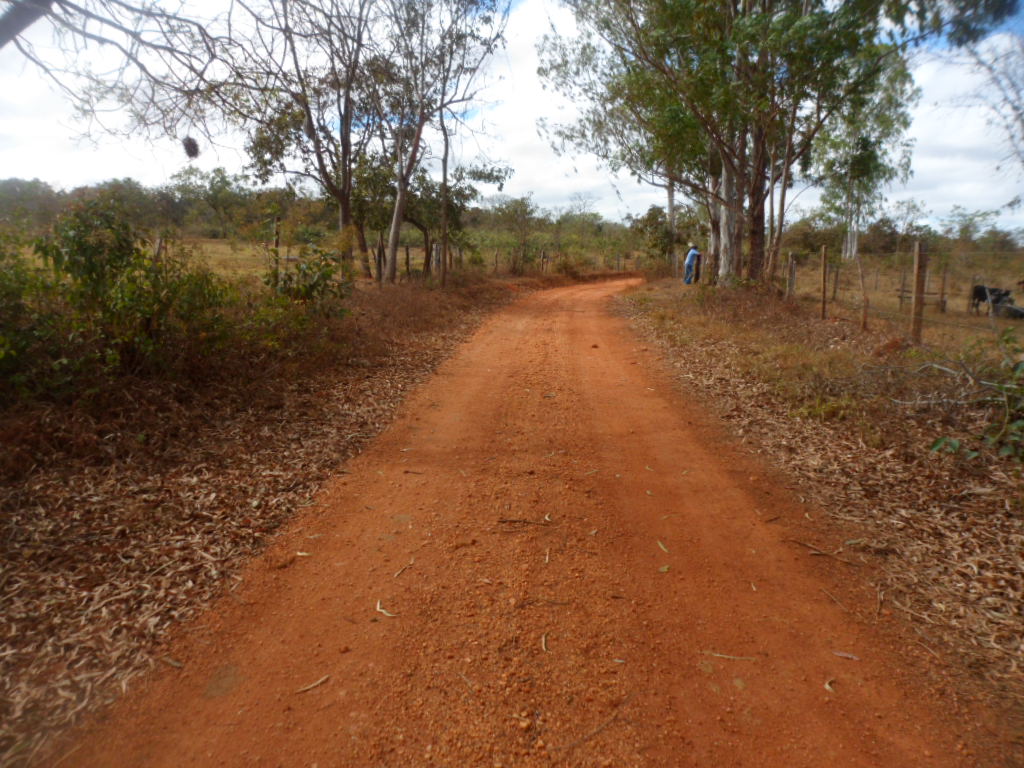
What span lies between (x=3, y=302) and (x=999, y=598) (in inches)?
301

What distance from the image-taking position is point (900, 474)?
16.3 ft

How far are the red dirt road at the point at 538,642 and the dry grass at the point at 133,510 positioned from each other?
0.25 metres

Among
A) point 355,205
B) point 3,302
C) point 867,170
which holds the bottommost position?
point 3,302

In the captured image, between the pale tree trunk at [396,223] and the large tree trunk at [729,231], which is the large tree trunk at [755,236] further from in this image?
the pale tree trunk at [396,223]

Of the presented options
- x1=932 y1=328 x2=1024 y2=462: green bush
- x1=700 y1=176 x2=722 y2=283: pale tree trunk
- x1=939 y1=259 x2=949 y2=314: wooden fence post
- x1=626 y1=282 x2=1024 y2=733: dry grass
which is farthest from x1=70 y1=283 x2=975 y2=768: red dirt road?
x1=700 y1=176 x2=722 y2=283: pale tree trunk

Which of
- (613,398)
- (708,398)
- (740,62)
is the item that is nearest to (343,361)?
(613,398)

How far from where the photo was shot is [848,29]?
36.7 feet

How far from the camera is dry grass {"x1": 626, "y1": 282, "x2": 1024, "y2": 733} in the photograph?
3.29 meters

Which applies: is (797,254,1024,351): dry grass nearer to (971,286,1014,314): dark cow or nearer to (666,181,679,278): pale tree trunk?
(971,286,1014,314): dark cow

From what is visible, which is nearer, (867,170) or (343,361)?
(343,361)

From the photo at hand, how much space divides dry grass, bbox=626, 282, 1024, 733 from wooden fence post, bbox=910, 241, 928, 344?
0.50 metres

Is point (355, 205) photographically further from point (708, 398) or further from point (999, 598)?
point (999, 598)

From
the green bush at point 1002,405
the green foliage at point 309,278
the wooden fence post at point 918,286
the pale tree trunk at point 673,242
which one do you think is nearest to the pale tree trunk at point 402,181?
the green foliage at point 309,278

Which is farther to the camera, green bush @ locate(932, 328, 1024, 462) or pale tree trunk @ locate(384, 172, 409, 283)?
pale tree trunk @ locate(384, 172, 409, 283)
